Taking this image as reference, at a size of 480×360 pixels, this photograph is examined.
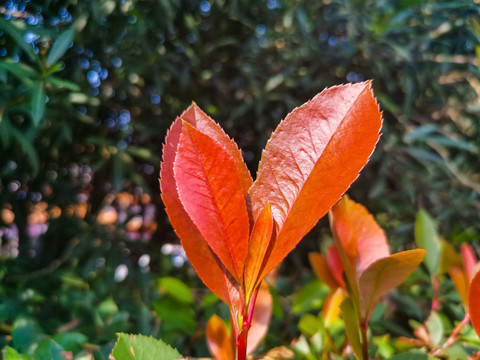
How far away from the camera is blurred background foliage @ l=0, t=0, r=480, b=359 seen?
1072mm

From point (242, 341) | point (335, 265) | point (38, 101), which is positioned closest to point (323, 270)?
point (335, 265)

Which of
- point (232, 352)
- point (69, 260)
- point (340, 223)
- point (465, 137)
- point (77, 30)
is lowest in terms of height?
point (232, 352)

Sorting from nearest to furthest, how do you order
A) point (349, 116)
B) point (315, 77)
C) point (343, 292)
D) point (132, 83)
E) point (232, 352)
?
point (349, 116)
point (232, 352)
point (343, 292)
point (132, 83)
point (315, 77)

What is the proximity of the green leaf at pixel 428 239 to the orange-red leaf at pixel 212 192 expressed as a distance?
0.44 metres

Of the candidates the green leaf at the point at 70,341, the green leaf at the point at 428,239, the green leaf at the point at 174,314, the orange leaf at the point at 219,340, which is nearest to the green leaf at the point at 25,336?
the green leaf at the point at 70,341

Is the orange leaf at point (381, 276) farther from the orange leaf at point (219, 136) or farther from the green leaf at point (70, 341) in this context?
the green leaf at point (70, 341)

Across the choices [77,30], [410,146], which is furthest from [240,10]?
[410,146]

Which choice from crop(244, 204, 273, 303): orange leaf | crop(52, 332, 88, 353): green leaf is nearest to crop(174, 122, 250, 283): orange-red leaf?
crop(244, 204, 273, 303): orange leaf

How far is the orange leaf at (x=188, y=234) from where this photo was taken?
1.34ft

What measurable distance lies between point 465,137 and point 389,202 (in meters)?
0.37

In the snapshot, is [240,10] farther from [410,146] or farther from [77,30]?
[410,146]

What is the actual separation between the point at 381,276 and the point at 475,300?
3.9 inches

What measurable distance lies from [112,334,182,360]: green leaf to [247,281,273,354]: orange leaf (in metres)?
0.18

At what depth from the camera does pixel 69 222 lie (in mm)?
1244
